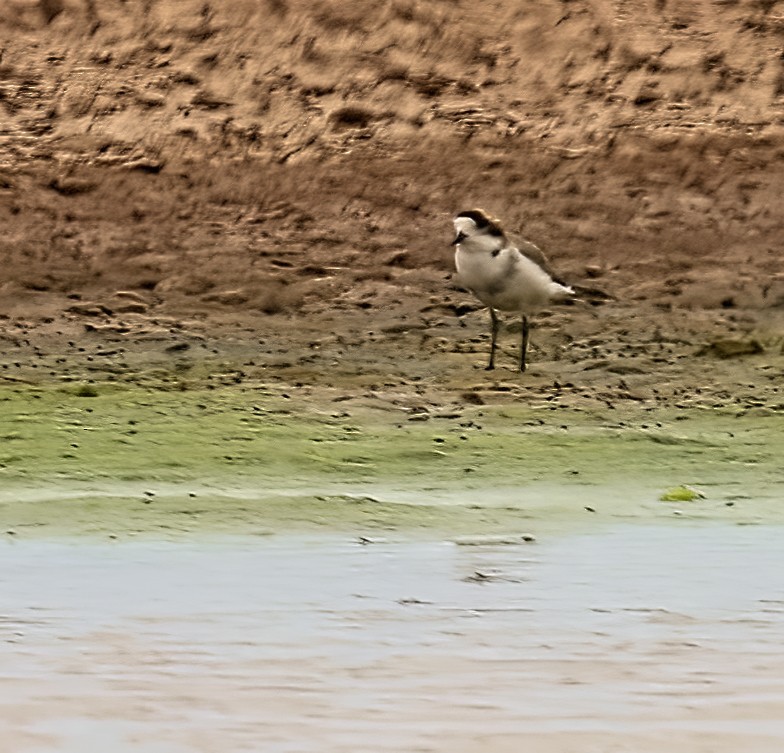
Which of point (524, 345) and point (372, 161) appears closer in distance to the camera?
point (524, 345)

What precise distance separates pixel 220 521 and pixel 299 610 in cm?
154

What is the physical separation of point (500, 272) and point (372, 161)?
9.77 feet

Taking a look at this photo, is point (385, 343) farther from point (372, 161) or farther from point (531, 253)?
point (372, 161)

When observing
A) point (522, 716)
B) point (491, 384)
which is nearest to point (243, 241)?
point (491, 384)

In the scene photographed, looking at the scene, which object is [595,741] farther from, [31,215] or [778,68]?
[778,68]

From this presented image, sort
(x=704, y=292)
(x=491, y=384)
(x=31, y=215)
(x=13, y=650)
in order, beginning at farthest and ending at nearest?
(x=31, y=215) → (x=704, y=292) → (x=491, y=384) → (x=13, y=650)

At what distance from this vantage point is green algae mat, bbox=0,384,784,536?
691 cm

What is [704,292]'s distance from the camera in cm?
1248

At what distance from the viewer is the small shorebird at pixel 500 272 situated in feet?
35.8

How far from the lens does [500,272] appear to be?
1089 centimetres

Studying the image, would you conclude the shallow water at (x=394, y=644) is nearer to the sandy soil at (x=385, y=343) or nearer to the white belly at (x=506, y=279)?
the sandy soil at (x=385, y=343)

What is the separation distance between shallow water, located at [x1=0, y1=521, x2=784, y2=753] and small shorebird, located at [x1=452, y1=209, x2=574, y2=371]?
14.6 feet

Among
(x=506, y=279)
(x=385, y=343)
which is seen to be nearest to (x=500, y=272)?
(x=506, y=279)

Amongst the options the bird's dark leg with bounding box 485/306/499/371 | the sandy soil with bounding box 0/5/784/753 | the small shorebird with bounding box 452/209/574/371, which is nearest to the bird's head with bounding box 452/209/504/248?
the small shorebird with bounding box 452/209/574/371
